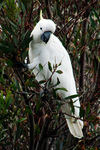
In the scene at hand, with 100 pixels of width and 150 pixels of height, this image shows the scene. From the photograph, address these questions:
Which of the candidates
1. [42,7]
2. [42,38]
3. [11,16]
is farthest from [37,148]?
[42,7]

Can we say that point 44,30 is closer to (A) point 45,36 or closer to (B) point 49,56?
(A) point 45,36

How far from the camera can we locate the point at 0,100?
3.90 ft

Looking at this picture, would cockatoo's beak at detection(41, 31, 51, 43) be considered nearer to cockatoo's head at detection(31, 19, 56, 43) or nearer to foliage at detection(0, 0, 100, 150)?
cockatoo's head at detection(31, 19, 56, 43)

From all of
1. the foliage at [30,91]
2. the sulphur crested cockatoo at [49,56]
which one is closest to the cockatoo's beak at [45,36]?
the sulphur crested cockatoo at [49,56]

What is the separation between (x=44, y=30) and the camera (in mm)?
1655

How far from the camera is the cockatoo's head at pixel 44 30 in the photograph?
161 cm

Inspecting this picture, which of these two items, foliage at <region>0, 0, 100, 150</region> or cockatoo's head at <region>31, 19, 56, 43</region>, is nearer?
foliage at <region>0, 0, 100, 150</region>

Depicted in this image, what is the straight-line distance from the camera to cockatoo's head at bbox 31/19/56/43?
1607 mm

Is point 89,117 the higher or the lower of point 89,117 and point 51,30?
the lower

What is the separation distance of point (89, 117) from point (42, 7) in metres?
1.14

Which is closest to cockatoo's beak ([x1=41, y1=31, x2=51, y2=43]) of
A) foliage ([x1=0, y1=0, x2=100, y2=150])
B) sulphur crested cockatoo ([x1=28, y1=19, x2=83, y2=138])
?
sulphur crested cockatoo ([x1=28, y1=19, x2=83, y2=138])

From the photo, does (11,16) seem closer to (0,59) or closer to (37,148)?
(0,59)

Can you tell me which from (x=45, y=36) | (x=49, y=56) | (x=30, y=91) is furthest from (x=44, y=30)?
(x=30, y=91)

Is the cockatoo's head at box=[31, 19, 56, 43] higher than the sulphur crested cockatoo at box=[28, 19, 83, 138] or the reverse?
higher
